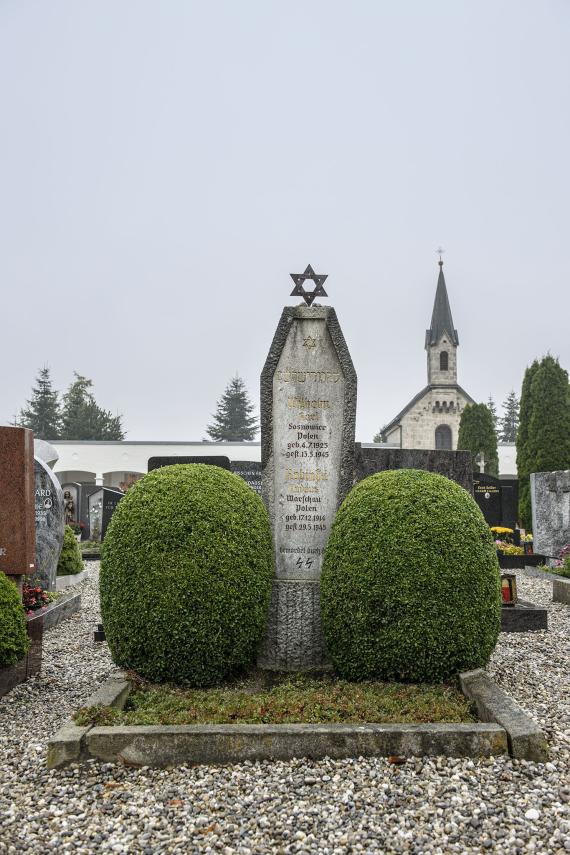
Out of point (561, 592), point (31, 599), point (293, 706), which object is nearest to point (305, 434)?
point (293, 706)

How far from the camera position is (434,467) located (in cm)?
946

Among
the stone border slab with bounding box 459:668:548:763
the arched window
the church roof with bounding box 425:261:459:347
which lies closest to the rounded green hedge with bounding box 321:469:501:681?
the stone border slab with bounding box 459:668:548:763

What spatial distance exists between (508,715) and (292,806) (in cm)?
138

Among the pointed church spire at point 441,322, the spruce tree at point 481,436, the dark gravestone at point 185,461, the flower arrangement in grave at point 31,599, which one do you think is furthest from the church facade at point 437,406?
the flower arrangement in grave at point 31,599

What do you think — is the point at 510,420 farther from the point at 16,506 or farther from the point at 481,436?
the point at 16,506

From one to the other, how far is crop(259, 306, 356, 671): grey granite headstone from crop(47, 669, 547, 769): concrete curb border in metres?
1.82

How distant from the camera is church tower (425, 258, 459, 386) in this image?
4938cm

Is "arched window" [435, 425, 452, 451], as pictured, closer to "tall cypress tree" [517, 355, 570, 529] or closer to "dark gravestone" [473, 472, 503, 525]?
"tall cypress tree" [517, 355, 570, 529]

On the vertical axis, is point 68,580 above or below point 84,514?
below

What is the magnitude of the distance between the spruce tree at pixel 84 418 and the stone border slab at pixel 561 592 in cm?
4834

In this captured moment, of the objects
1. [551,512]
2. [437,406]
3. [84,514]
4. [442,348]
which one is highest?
[442,348]

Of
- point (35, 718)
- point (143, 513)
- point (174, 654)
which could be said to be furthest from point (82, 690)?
point (143, 513)

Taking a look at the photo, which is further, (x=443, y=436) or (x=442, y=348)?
(x=442, y=348)

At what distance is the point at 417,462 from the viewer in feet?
30.9
